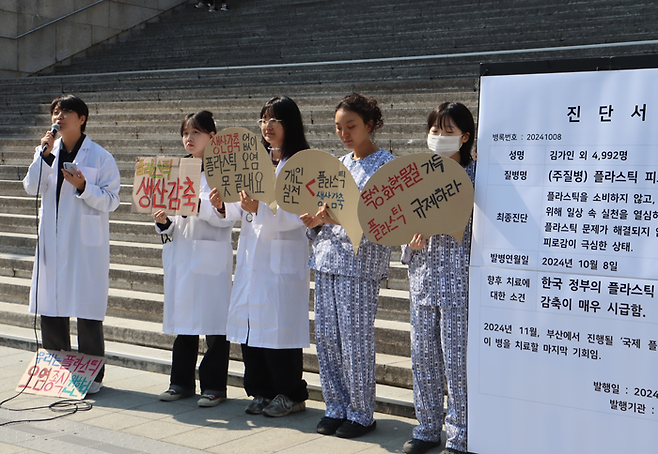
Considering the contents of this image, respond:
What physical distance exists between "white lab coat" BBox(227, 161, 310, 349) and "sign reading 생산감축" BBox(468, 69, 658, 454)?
1.50 meters

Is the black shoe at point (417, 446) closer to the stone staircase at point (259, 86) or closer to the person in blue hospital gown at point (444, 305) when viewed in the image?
the person in blue hospital gown at point (444, 305)

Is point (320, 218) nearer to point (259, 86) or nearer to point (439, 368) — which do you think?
point (439, 368)

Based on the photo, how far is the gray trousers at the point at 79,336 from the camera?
523cm

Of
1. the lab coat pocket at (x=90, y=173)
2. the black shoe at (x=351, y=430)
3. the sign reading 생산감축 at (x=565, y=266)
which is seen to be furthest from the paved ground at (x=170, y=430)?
the lab coat pocket at (x=90, y=173)

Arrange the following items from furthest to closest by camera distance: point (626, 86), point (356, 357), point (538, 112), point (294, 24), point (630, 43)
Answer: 1. point (294, 24)
2. point (630, 43)
3. point (356, 357)
4. point (538, 112)
5. point (626, 86)

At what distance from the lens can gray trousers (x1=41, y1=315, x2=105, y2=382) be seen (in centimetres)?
523

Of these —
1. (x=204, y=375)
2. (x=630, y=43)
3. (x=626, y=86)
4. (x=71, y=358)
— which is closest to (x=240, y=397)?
(x=204, y=375)

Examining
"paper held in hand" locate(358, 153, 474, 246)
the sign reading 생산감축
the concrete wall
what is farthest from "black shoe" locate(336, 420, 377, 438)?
the concrete wall

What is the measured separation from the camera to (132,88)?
11.8 metres

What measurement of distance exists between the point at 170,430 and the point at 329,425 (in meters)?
0.94

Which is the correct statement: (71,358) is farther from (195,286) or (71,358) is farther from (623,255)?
(623,255)

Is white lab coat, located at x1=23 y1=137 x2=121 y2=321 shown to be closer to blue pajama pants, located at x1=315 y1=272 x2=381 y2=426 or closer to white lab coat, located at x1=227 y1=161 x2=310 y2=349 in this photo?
white lab coat, located at x1=227 y1=161 x2=310 y2=349

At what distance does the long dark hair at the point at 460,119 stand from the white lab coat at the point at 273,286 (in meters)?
1.10

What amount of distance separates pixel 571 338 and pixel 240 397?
2.71 metres
